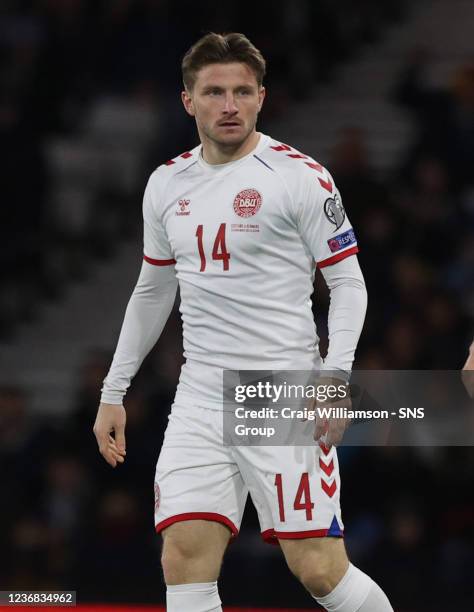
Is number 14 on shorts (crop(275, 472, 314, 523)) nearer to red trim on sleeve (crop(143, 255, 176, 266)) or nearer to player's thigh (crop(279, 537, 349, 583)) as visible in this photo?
player's thigh (crop(279, 537, 349, 583))

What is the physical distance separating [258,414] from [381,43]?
21.0 feet

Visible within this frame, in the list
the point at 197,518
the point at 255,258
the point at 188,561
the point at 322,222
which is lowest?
the point at 188,561

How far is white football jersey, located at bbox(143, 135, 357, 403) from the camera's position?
413 cm

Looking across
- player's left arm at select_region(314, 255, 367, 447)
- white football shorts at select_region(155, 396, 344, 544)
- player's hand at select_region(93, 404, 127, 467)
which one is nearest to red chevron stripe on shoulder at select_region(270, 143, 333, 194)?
player's left arm at select_region(314, 255, 367, 447)

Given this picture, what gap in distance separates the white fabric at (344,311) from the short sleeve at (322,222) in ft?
0.11

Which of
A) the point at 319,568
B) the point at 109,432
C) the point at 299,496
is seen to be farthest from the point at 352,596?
the point at 109,432

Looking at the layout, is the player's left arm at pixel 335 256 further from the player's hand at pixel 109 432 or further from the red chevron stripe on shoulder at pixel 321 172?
the player's hand at pixel 109 432

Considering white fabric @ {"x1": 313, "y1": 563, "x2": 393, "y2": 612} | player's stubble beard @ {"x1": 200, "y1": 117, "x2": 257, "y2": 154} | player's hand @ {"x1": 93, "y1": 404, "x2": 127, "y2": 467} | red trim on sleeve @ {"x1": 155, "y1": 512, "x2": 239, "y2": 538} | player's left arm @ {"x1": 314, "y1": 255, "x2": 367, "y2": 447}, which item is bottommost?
white fabric @ {"x1": 313, "y1": 563, "x2": 393, "y2": 612}

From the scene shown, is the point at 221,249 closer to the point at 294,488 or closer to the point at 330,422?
the point at 330,422

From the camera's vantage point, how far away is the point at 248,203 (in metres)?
4.16

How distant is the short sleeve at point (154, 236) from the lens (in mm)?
4367

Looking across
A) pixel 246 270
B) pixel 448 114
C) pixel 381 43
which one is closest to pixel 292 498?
pixel 246 270

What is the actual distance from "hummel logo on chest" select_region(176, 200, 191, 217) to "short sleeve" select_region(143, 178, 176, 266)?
0.38ft

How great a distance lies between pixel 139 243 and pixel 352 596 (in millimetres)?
5106
